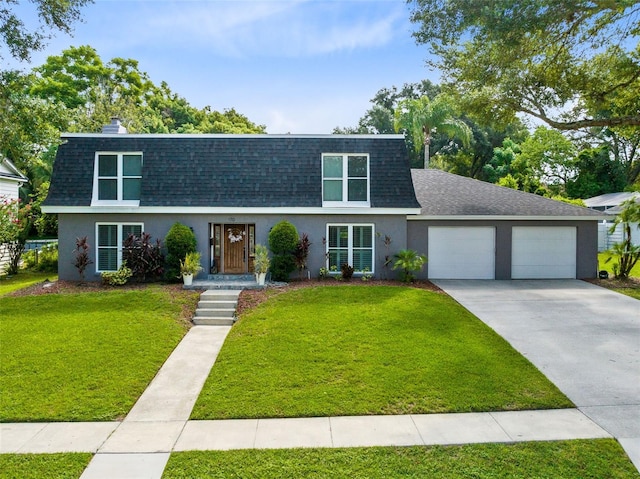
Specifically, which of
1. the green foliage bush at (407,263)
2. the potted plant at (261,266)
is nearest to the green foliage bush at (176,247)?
the potted plant at (261,266)

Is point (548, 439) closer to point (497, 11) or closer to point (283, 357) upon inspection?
point (283, 357)

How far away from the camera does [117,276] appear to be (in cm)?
1336

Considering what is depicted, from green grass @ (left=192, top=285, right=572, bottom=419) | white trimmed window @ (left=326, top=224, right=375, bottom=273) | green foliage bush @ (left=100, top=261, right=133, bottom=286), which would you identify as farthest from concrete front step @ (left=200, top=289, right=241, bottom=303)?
white trimmed window @ (left=326, top=224, right=375, bottom=273)

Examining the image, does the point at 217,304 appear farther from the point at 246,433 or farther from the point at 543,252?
the point at 543,252

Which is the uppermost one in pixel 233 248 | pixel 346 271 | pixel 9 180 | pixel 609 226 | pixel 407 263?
pixel 9 180

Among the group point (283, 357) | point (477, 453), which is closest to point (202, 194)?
point (283, 357)

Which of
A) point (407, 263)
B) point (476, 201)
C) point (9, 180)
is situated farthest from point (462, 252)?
point (9, 180)

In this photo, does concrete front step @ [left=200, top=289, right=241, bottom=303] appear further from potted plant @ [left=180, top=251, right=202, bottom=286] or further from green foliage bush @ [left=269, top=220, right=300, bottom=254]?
green foliage bush @ [left=269, top=220, right=300, bottom=254]

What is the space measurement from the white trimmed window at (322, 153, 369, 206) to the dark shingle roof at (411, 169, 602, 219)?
2.43 meters

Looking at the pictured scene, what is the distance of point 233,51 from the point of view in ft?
52.1

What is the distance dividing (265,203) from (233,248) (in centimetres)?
219

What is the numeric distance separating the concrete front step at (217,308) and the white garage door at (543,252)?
34.2 ft

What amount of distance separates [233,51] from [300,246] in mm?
8131

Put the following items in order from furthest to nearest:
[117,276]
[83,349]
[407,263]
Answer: [407,263], [117,276], [83,349]
